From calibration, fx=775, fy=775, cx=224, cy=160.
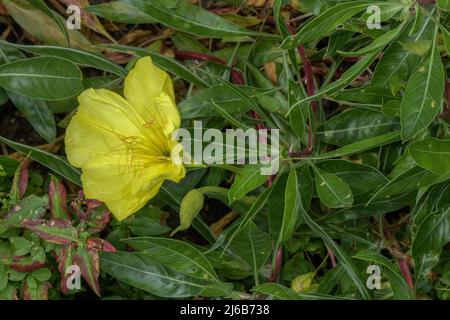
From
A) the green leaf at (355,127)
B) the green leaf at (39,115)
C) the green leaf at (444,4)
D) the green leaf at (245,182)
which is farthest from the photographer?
the green leaf at (39,115)

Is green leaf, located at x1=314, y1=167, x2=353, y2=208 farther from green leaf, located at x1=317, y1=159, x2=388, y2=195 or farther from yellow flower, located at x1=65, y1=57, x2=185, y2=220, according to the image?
yellow flower, located at x1=65, y1=57, x2=185, y2=220

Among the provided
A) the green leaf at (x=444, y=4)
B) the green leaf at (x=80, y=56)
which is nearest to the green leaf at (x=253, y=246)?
the green leaf at (x=80, y=56)

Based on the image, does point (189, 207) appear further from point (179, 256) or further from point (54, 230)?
point (54, 230)

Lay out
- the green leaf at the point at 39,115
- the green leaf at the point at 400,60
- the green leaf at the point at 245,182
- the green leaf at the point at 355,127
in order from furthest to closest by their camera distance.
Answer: the green leaf at the point at 39,115 → the green leaf at the point at 355,127 → the green leaf at the point at 400,60 → the green leaf at the point at 245,182

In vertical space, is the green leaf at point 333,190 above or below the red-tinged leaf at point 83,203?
above

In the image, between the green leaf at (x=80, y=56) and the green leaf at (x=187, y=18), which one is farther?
the green leaf at (x=80, y=56)

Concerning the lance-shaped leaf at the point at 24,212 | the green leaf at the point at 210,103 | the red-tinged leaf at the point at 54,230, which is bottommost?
the red-tinged leaf at the point at 54,230

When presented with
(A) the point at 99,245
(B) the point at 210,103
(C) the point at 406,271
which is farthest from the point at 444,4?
(A) the point at 99,245

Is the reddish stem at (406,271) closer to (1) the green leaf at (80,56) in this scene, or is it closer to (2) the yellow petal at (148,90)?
(2) the yellow petal at (148,90)
